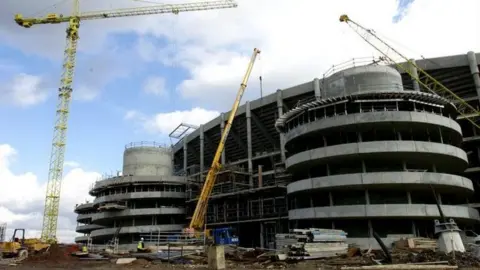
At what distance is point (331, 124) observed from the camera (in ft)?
137

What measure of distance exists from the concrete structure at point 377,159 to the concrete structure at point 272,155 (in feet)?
0.75

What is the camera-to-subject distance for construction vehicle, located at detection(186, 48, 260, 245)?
50728mm

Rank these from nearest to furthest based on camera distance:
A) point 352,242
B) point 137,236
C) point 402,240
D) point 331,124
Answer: point 402,240 → point 352,242 → point 331,124 → point 137,236

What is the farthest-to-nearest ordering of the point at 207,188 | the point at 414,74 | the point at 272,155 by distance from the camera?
the point at 272,155, the point at 207,188, the point at 414,74

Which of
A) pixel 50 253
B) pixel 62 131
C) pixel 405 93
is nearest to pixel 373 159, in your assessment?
pixel 405 93

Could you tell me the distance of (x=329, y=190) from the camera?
4269 centimetres

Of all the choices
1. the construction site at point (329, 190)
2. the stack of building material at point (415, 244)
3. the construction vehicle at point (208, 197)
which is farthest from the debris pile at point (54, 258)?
the stack of building material at point (415, 244)

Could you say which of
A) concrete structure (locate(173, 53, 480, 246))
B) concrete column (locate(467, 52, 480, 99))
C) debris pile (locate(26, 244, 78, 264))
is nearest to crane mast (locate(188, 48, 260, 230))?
concrete structure (locate(173, 53, 480, 246))

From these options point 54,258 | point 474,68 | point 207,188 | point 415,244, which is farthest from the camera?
point 207,188

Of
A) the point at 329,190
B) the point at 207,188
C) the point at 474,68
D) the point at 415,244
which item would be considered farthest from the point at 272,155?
the point at 415,244

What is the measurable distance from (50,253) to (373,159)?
31556mm

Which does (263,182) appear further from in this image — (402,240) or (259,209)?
(402,240)

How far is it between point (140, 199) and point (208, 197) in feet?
53.7

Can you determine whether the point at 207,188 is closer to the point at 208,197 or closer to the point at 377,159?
the point at 208,197
